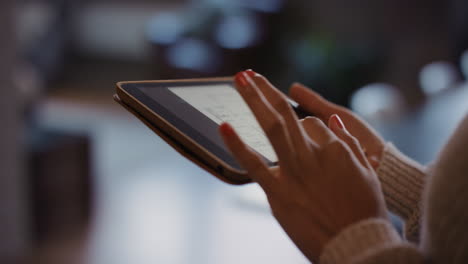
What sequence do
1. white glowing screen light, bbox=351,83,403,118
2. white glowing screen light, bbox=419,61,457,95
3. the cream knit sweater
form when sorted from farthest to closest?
white glowing screen light, bbox=419,61,457,95 < white glowing screen light, bbox=351,83,403,118 < the cream knit sweater

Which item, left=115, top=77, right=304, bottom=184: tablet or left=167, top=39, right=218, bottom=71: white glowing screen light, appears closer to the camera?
left=115, top=77, right=304, bottom=184: tablet

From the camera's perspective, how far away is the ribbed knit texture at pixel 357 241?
0.41 m

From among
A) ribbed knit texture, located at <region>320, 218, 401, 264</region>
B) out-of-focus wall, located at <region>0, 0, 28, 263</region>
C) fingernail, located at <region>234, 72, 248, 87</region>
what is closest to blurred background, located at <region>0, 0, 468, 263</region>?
out-of-focus wall, located at <region>0, 0, 28, 263</region>

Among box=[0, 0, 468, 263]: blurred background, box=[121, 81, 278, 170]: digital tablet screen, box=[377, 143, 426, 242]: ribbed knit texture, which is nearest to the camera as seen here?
box=[121, 81, 278, 170]: digital tablet screen

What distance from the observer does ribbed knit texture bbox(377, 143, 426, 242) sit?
2.16 ft

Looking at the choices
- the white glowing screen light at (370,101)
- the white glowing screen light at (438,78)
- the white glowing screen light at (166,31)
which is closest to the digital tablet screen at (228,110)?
the white glowing screen light at (370,101)

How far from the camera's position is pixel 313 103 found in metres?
0.70

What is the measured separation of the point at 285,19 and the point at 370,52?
1.25m

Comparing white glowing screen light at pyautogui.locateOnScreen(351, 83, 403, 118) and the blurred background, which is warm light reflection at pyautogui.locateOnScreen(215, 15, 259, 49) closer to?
the blurred background

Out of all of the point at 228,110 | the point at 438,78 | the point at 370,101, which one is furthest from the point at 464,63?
the point at 228,110

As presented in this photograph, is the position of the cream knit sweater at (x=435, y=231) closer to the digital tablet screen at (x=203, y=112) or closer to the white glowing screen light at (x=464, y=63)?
the digital tablet screen at (x=203, y=112)

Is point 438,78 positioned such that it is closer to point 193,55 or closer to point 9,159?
point 193,55

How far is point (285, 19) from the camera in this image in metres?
5.02

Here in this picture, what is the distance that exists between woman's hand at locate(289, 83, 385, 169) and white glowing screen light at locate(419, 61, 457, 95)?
181cm
